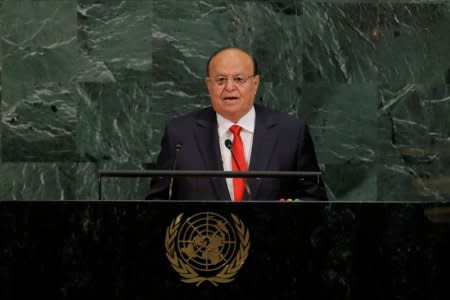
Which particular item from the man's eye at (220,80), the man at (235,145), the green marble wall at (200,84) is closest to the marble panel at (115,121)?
the green marble wall at (200,84)

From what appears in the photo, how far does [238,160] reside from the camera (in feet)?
15.4

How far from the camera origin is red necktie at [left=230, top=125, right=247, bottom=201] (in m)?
4.59

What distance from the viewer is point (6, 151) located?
6.31 meters

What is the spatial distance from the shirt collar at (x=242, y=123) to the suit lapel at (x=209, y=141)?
0.03m

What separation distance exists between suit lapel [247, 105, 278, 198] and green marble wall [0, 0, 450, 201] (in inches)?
57.8

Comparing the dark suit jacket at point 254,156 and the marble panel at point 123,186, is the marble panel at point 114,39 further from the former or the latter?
the dark suit jacket at point 254,156

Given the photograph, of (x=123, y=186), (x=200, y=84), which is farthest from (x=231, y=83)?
(x=123, y=186)

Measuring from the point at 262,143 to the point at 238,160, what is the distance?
174 mm
